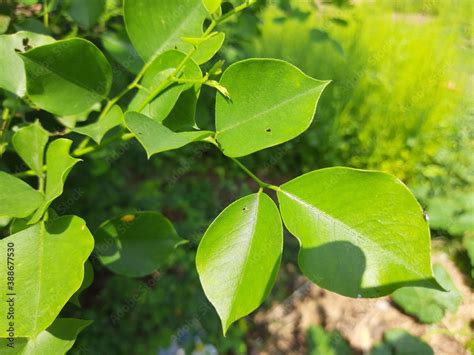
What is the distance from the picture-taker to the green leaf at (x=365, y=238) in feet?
1.14

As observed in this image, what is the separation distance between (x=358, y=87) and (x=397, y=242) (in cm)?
250

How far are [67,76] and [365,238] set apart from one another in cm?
37

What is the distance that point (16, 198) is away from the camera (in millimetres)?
419

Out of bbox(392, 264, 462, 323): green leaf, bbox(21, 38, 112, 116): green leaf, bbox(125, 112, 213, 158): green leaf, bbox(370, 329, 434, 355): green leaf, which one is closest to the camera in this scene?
bbox(125, 112, 213, 158): green leaf

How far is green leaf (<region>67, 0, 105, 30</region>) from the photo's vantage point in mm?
648

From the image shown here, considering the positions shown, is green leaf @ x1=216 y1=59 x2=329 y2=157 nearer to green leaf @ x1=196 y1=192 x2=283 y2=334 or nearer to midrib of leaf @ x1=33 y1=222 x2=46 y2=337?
green leaf @ x1=196 y1=192 x2=283 y2=334

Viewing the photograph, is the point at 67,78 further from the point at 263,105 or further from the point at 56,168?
the point at 263,105

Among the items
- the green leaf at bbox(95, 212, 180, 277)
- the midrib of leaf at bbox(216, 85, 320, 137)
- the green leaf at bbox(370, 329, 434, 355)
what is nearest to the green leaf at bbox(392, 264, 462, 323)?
the green leaf at bbox(370, 329, 434, 355)

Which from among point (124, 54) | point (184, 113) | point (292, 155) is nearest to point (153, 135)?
point (184, 113)

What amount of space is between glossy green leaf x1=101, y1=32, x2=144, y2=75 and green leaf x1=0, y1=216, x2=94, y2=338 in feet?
0.91

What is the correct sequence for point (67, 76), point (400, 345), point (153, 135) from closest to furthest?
point (153, 135) → point (67, 76) → point (400, 345)

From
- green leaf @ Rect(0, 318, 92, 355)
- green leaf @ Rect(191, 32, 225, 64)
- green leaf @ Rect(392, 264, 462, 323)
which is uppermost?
green leaf @ Rect(191, 32, 225, 64)

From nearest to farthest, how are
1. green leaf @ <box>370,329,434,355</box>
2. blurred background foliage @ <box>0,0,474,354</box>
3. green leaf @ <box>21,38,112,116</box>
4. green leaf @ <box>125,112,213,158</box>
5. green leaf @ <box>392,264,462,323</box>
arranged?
green leaf @ <box>125,112,213,158</box> → green leaf @ <box>21,38,112,116</box> → blurred background foliage @ <box>0,0,474,354</box> → green leaf @ <box>370,329,434,355</box> → green leaf @ <box>392,264,462,323</box>

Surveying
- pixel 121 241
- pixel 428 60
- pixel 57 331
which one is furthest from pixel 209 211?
pixel 428 60
